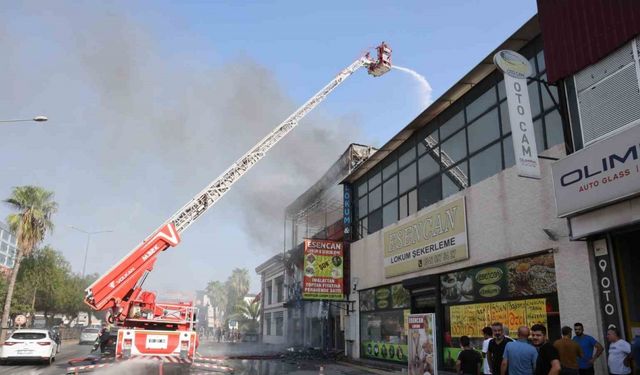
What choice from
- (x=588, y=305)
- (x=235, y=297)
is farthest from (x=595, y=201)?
(x=235, y=297)

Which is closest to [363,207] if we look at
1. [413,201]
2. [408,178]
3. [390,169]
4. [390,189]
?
[390,189]

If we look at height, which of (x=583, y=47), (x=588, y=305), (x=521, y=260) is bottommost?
(x=588, y=305)

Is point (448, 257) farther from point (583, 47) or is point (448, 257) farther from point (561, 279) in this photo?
point (583, 47)

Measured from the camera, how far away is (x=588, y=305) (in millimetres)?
9180

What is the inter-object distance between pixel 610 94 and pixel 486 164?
4360 millimetres

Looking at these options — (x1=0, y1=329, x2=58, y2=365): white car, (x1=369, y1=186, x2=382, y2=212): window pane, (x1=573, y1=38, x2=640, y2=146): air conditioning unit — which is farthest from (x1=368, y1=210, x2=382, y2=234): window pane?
(x1=0, y1=329, x2=58, y2=365): white car

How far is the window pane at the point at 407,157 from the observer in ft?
57.1

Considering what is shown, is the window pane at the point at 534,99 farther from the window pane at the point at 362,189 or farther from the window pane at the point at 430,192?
the window pane at the point at 362,189

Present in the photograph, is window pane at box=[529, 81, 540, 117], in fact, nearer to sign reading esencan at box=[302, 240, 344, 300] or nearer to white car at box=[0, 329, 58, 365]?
sign reading esencan at box=[302, 240, 344, 300]

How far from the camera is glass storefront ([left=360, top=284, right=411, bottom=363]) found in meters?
16.5

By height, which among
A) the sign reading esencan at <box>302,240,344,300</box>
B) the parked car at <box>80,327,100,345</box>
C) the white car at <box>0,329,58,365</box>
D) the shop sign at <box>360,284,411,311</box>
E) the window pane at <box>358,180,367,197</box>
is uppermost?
the window pane at <box>358,180,367,197</box>

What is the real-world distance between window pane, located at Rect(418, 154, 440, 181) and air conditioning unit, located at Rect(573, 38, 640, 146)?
625cm

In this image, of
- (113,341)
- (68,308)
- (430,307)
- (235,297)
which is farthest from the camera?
(235,297)

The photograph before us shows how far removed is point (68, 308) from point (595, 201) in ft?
179
